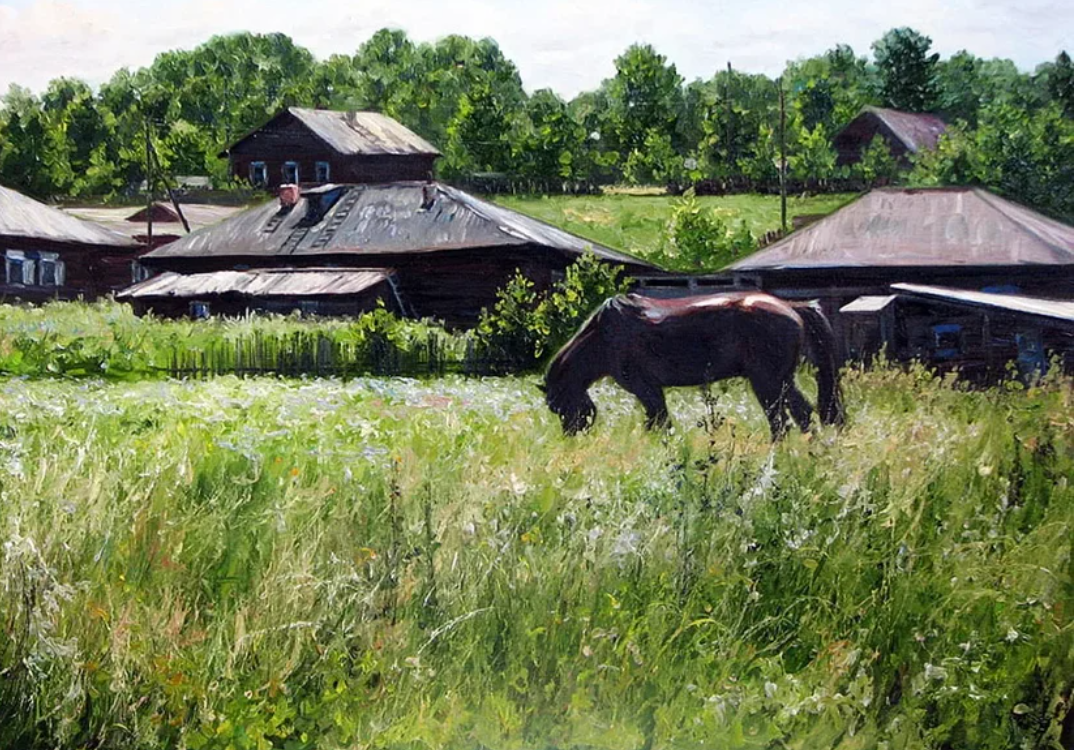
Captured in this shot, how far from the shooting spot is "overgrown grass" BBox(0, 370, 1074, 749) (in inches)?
185

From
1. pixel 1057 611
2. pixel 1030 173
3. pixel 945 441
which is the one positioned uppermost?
pixel 1030 173

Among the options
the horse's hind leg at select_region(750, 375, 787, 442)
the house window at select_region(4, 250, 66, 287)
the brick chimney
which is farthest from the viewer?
the brick chimney

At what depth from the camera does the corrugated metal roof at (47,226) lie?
19.2 meters

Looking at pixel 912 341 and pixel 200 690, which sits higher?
pixel 912 341

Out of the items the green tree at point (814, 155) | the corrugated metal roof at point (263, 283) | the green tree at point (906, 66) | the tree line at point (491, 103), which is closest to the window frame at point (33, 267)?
the corrugated metal roof at point (263, 283)

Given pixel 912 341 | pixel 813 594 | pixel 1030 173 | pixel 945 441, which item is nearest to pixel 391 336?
pixel 912 341

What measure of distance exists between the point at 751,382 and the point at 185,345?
31.7 ft

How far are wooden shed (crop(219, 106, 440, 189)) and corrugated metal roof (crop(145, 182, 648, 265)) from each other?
0.68m

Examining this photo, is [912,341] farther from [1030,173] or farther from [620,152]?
[620,152]

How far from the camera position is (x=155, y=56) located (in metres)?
8.48

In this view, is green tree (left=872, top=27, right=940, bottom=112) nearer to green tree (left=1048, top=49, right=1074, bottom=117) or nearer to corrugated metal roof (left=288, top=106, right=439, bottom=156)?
green tree (left=1048, top=49, right=1074, bottom=117)


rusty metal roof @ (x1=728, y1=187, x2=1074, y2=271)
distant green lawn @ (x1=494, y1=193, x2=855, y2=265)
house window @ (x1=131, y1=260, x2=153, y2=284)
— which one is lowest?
house window @ (x1=131, y1=260, x2=153, y2=284)

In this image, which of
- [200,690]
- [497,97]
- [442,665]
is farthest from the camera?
[497,97]

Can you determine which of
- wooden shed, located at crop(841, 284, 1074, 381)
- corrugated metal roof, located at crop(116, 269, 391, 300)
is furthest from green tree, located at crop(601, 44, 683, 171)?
corrugated metal roof, located at crop(116, 269, 391, 300)
